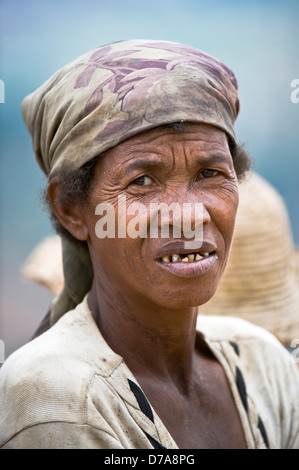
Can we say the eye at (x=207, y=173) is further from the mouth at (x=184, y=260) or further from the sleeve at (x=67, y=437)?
the sleeve at (x=67, y=437)

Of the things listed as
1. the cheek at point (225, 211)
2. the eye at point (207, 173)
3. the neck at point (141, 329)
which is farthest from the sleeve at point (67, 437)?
the eye at point (207, 173)

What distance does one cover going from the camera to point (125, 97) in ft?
7.36

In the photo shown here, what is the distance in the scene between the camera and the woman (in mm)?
2174

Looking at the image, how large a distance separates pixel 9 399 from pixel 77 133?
866 mm

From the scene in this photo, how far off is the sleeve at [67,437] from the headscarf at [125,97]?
0.83 m

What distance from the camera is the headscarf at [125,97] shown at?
87.8 inches

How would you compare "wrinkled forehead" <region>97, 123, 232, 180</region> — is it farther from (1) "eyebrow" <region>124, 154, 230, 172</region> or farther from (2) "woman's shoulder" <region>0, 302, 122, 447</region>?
(2) "woman's shoulder" <region>0, 302, 122, 447</region>

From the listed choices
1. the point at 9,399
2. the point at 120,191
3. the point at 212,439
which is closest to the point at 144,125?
the point at 120,191

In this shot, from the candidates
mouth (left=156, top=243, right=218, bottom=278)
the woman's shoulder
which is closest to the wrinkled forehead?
mouth (left=156, top=243, right=218, bottom=278)

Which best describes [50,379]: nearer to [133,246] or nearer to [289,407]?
[133,246]

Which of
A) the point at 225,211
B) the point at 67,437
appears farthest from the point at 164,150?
the point at 67,437

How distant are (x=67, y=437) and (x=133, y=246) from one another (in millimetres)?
614

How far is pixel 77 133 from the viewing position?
2.33 meters

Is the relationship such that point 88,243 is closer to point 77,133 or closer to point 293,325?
point 77,133
